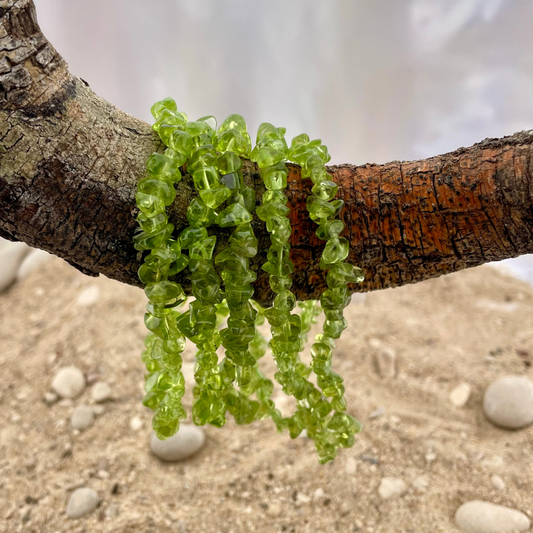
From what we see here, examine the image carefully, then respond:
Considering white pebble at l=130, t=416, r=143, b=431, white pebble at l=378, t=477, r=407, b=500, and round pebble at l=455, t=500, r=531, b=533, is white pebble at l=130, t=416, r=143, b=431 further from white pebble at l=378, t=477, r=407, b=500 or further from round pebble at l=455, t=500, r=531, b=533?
round pebble at l=455, t=500, r=531, b=533

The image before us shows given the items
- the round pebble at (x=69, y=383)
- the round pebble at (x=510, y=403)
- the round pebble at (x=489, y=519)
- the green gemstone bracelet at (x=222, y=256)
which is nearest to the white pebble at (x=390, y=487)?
the round pebble at (x=489, y=519)

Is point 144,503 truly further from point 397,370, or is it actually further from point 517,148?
point 517,148

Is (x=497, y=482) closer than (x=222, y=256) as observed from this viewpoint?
No

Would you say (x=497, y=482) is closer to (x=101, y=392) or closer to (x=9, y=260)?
(x=101, y=392)

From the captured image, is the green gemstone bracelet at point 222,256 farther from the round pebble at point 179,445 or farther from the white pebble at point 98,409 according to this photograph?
the white pebble at point 98,409

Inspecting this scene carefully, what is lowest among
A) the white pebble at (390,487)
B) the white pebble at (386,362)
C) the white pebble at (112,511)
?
the white pebble at (112,511)

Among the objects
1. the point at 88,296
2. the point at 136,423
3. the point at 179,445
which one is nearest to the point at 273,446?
the point at 179,445

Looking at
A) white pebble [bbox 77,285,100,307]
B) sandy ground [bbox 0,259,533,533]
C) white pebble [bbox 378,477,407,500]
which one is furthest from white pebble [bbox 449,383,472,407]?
white pebble [bbox 77,285,100,307]
